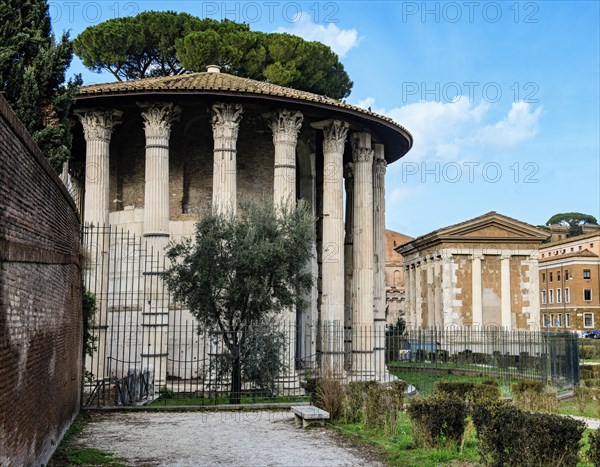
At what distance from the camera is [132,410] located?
16203 mm

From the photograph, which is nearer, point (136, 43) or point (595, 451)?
point (595, 451)

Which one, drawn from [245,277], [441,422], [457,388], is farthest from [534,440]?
[245,277]

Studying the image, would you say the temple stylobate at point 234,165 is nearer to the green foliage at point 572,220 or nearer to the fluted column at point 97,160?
the fluted column at point 97,160

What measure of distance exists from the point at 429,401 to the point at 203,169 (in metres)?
14.6

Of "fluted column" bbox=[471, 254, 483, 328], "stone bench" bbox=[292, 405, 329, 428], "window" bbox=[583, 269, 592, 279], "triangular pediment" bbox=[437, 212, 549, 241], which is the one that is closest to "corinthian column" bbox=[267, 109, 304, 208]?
"stone bench" bbox=[292, 405, 329, 428]

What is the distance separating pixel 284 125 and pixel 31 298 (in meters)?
15.0

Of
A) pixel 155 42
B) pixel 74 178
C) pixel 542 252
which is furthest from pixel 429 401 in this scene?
pixel 542 252

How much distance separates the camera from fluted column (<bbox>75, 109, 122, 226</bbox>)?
2148 centimetres

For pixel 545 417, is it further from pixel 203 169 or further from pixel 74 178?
pixel 74 178

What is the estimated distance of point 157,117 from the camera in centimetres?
2169

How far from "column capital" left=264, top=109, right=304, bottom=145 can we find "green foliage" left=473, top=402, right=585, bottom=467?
14.3 m

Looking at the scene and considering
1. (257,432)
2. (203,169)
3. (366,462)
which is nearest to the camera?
(366,462)

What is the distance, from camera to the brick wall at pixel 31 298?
647 cm

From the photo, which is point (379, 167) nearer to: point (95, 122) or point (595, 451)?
point (95, 122)
